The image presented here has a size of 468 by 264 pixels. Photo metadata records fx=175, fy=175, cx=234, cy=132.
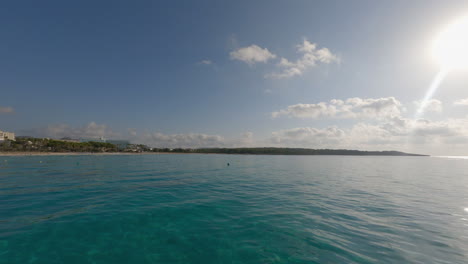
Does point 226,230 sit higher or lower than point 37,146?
lower

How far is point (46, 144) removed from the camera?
551 feet

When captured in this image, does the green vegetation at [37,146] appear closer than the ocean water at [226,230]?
No

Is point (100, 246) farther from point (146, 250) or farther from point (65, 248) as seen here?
point (146, 250)

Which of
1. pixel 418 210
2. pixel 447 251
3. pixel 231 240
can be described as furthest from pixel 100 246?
pixel 418 210

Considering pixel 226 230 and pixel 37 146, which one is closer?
pixel 226 230

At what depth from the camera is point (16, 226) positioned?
11922 mm

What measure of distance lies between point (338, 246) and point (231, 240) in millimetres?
6151

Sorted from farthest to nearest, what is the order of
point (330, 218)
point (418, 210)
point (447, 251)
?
point (418, 210), point (330, 218), point (447, 251)

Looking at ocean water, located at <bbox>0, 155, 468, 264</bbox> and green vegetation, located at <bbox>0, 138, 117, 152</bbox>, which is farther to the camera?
green vegetation, located at <bbox>0, 138, 117, 152</bbox>

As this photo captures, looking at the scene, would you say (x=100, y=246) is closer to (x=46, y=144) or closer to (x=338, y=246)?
(x=338, y=246)

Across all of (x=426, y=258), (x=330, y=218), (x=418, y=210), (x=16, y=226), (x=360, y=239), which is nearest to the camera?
(x=426, y=258)

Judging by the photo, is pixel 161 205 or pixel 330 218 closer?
pixel 330 218

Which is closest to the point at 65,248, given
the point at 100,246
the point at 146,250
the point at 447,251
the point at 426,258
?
the point at 100,246

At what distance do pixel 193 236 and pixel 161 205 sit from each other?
7935 millimetres
